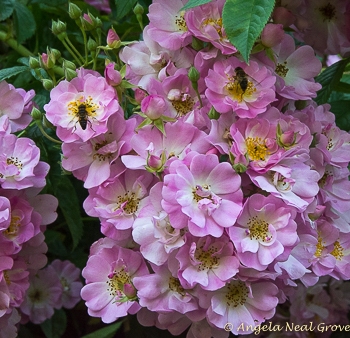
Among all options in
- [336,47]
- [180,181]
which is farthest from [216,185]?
[336,47]

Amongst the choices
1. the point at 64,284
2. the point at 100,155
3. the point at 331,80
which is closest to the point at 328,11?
the point at 331,80

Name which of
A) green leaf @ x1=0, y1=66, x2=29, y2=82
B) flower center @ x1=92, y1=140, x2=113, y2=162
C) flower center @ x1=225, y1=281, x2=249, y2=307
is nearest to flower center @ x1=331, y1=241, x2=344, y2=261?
flower center @ x1=225, y1=281, x2=249, y2=307

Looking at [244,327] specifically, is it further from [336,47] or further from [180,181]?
[336,47]

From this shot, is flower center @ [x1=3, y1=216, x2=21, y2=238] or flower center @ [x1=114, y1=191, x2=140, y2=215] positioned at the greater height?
flower center @ [x1=114, y1=191, x2=140, y2=215]

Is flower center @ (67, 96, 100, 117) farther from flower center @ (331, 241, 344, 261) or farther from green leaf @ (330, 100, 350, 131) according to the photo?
green leaf @ (330, 100, 350, 131)

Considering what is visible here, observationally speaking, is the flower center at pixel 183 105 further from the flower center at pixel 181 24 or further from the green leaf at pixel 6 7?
the green leaf at pixel 6 7

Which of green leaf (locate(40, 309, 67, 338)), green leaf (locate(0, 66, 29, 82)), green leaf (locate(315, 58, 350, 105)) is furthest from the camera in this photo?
green leaf (locate(40, 309, 67, 338))

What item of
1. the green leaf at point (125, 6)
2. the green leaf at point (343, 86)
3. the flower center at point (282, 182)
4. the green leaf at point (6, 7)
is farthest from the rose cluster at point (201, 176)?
the green leaf at point (6, 7)
